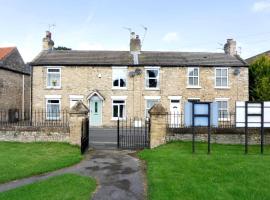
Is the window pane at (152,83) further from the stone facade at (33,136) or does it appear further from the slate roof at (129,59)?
the stone facade at (33,136)

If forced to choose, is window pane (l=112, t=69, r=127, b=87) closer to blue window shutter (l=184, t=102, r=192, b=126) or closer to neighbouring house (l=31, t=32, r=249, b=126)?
neighbouring house (l=31, t=32, r=249, b=126)

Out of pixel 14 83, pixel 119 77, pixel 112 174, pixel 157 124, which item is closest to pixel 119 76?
pixel 119 77

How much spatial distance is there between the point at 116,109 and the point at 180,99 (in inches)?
248

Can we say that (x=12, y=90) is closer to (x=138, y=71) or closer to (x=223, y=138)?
(x=138, y=71)

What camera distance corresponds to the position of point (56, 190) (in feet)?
24.2

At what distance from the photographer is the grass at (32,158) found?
9477 millimetres

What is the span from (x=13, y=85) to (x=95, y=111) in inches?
417

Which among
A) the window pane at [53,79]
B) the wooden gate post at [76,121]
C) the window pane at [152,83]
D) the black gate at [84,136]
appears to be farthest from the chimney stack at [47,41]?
the wooden gate post at [76,121]

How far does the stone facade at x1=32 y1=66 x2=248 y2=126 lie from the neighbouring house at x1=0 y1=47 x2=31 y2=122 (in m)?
3.81

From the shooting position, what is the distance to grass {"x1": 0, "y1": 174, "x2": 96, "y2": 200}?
6871 millimetres

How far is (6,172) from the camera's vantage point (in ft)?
30.6

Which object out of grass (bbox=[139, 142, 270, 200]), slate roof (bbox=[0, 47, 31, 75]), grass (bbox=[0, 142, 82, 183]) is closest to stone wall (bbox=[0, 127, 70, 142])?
grass (bbox=[0, 142, 82, 183])

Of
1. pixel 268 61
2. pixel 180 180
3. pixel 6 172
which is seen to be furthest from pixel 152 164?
pixel 268 61

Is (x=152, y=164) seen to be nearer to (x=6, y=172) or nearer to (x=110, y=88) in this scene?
(x=6, y=172)
